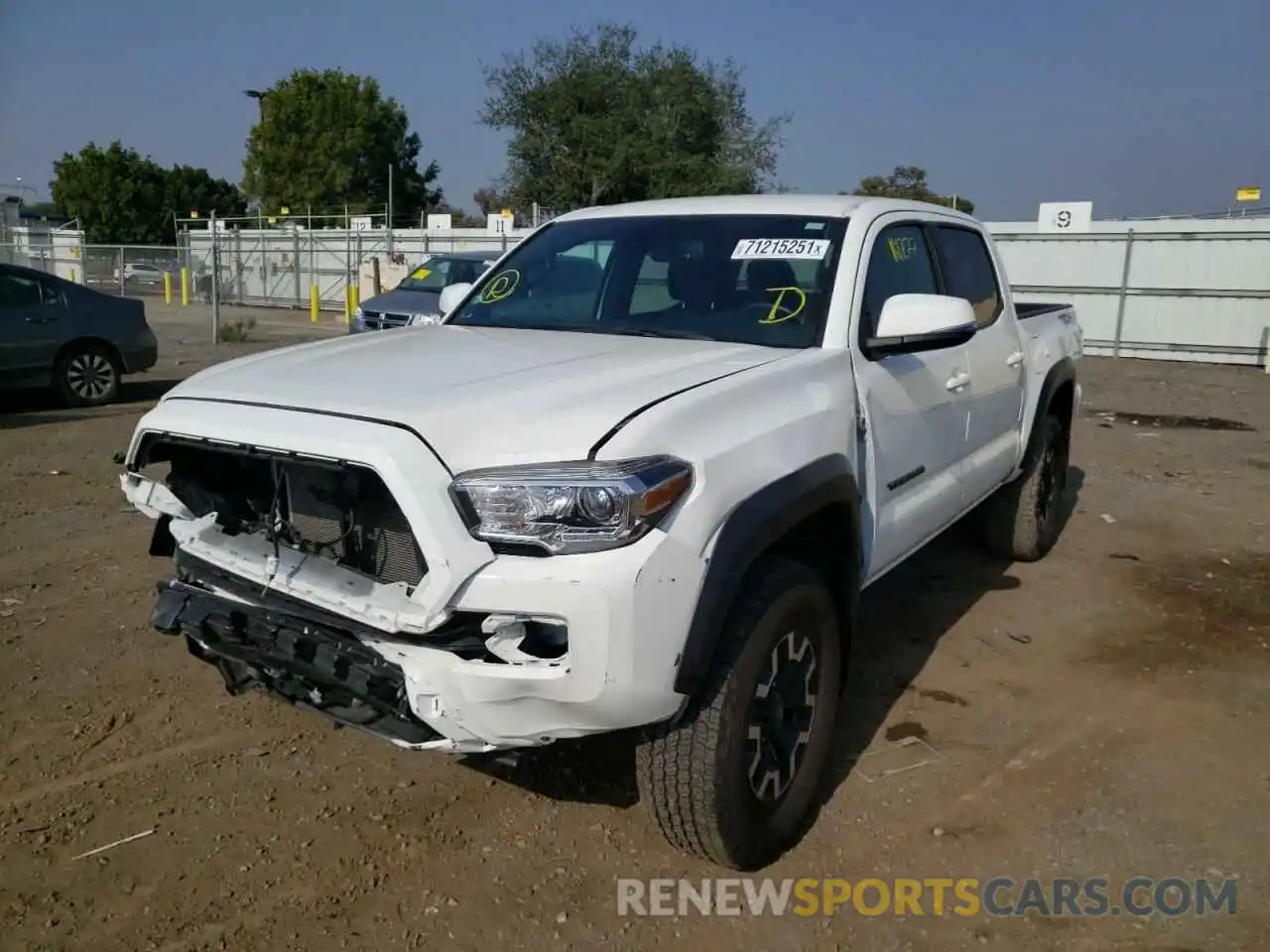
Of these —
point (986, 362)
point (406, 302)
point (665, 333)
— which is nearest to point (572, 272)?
point (665, 333)

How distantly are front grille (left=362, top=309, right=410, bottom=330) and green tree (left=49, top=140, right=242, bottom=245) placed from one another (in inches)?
2090

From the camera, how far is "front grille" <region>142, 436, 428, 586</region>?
2.60 m

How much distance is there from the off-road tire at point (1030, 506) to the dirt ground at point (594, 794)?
13.5 inches

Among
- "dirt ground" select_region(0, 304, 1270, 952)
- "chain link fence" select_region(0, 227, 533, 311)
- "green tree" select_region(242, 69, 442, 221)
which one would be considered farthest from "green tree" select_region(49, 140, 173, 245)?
"dirt ground" select_region(0, 304, 1270, 952)

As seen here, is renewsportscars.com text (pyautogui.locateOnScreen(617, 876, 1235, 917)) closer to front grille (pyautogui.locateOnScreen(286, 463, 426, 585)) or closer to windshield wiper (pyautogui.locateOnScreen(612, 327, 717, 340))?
front grille (pyautogui.locateOnScreen(286, 463, 426, 585))

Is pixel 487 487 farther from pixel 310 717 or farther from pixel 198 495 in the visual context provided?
pixel 310 717

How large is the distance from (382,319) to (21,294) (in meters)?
4.22

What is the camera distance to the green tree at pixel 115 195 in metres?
59.3

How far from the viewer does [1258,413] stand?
11883mm

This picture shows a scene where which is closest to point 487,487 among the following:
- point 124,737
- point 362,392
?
point 362,392

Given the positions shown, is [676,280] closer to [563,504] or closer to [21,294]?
[563,504]

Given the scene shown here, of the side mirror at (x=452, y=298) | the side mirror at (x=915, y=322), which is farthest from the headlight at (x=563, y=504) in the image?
the side mirror at (x=452, y=298)

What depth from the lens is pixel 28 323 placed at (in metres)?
9.86

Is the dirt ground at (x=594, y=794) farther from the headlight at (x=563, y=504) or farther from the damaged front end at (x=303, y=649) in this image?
the headlight at (x=563, y=504)
